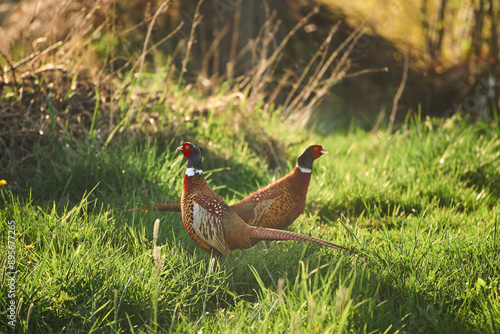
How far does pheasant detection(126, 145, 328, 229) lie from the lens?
2703 millimetres

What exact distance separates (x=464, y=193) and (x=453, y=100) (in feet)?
11.0

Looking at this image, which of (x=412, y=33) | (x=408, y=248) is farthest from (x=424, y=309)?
(x=412, y=33)

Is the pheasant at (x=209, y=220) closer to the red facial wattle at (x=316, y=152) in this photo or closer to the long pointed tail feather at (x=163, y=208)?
the long pointed tail feather at (x=163, y=208)

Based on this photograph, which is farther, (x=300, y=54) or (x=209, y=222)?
(x=300, y=54)

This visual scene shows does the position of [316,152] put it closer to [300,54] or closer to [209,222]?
[209,222]

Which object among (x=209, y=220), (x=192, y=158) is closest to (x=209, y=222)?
(x=209, y=220)

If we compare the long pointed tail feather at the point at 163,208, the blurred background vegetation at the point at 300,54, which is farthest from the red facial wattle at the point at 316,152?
the blurred background vegetation at the point at 300,54

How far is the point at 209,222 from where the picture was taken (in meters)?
2.45

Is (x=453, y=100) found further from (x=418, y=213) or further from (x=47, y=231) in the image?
(x=47, y=231)

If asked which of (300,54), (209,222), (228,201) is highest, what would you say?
(300,54)

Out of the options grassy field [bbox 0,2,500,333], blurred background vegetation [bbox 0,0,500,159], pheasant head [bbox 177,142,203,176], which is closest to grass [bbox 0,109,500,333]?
grassy field [bbox 0,2,500,333]

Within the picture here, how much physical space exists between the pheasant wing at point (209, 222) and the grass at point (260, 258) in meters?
0.14

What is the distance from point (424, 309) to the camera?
230 centimetres

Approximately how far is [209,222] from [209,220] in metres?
0.01
